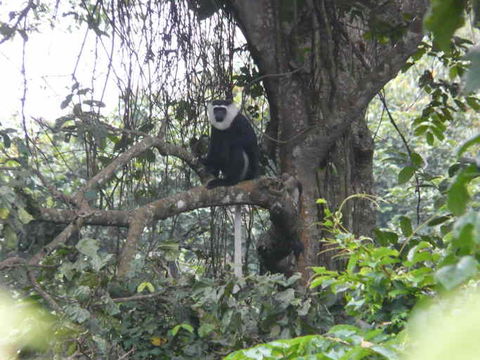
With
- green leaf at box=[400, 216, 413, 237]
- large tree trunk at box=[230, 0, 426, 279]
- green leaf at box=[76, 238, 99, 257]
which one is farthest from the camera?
large tree trunk at box=[230, 0, 426, 279]

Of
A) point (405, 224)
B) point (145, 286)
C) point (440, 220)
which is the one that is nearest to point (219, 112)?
point (145, 286)

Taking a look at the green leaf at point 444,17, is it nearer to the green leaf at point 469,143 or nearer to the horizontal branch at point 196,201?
the green leaf at point 469,143

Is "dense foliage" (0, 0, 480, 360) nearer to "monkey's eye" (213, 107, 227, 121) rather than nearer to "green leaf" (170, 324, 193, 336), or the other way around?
"green leaf" (170, 324, 193, 336)

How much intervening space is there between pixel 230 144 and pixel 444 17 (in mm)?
3932

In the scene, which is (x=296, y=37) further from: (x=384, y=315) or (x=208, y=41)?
(x=384, y=315)

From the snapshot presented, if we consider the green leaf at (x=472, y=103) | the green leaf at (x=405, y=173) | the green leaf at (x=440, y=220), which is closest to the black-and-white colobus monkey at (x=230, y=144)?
the green leaf at (x=472, y=103)

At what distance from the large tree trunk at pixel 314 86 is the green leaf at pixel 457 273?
270 centimetres

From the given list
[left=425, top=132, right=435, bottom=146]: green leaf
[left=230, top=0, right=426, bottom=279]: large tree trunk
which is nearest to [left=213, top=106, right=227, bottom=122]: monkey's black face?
[left=230, top=0, right=426, bottom=279]: large tree trunk

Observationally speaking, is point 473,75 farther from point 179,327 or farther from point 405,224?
point 179,327

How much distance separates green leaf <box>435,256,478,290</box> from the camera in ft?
1.52

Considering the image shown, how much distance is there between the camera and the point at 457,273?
469mm

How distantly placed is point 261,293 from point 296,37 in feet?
5.03

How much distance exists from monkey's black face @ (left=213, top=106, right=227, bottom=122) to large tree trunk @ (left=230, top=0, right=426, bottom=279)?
2.41 feet

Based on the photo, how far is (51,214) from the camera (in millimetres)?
2365
